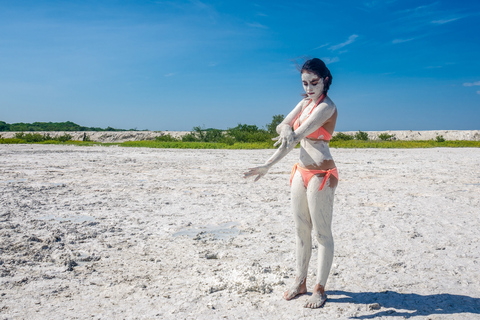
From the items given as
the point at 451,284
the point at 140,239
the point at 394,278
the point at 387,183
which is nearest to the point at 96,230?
the point at 140,239

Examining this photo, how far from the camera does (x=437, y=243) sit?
4.69 meters

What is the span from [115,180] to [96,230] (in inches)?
190

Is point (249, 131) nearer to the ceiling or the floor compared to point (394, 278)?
nearer to the ceiling

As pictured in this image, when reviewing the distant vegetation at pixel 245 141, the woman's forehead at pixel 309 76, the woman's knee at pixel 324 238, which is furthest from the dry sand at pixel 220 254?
the distant vegetation at pixel 245 141

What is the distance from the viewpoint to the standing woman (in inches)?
112

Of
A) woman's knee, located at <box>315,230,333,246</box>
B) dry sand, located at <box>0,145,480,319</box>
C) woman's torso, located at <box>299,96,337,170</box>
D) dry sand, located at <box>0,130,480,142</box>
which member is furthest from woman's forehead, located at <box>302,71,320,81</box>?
dry sand, located at <box>0,130,480,142</box>

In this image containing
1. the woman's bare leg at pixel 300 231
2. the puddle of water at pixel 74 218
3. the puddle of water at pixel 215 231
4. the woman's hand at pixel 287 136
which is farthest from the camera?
the puddle of water at pixel 74 218

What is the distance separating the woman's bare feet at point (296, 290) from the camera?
10.5ft

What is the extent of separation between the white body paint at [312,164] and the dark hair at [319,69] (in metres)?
0.04

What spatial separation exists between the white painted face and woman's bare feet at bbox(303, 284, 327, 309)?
61.9 inches

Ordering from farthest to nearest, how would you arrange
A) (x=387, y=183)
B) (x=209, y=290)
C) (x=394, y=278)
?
1. (x=387, y=183)
2. (x=394, y=278)
3. (x=209, y=290)

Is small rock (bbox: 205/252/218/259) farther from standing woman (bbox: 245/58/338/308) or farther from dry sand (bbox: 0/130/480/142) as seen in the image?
dry sand (bbox: 0/130/480/142)

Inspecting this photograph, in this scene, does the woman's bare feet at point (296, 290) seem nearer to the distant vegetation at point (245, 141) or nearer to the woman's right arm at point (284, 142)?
the woman's right arm at point (284, 142)

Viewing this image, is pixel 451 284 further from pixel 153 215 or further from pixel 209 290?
pixel 153 215
